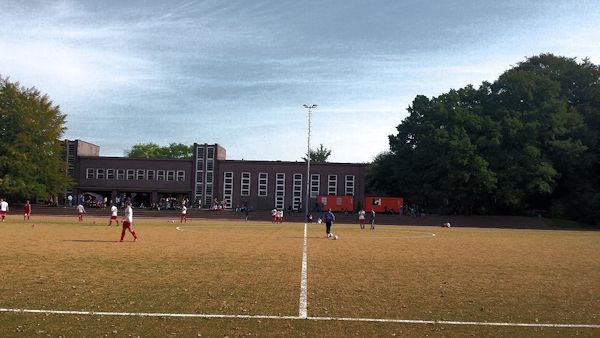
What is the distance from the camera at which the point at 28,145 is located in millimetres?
70750

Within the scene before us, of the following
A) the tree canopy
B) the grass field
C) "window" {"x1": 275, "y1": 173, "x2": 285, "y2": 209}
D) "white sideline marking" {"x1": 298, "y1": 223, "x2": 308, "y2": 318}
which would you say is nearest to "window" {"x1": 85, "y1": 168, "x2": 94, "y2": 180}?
"window" {"x1": 275, "y1": 173, "x2": 285, "y2": 209}

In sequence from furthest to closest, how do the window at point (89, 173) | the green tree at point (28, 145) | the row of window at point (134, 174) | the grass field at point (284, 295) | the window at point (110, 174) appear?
the window at point (89, 173) → the window at point (110, 174) → the row of window at point (134, 174) → the green tree at point (28, 145) → the grass field at point (284, 295)

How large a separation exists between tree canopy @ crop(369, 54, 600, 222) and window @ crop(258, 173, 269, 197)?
22.5 m

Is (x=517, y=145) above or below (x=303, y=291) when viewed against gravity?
above

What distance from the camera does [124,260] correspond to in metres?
16.1

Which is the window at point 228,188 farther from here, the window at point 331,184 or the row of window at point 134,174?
the window at point 331,184

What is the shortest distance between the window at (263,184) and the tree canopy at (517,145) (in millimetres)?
22470

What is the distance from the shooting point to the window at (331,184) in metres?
85.4

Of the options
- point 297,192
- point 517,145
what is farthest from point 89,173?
point 517,145

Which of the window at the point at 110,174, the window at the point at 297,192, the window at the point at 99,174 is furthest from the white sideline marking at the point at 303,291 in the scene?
the window at the point at 99,174

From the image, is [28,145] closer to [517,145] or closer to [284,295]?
[517,145]

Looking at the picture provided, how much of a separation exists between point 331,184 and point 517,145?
94.7 feet

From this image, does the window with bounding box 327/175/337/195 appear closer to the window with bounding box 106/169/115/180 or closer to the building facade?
the building facade

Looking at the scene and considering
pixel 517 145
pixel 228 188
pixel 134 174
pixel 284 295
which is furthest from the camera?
pixel 134 174
